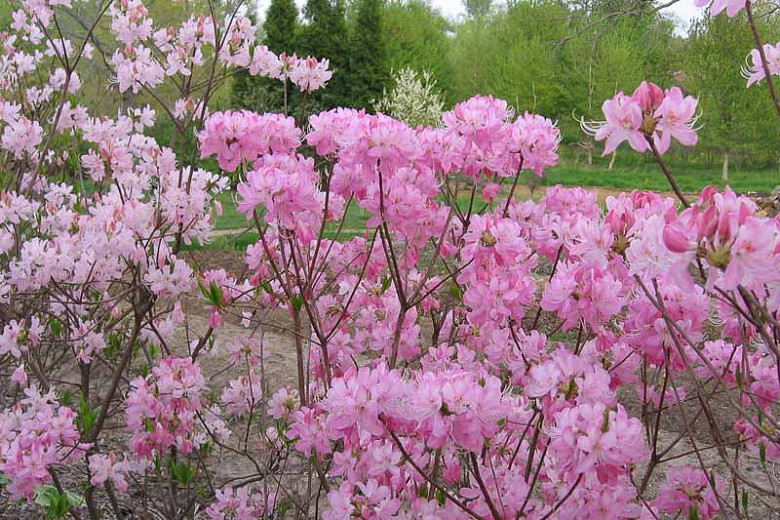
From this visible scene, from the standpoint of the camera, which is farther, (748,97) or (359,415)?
(748,97)

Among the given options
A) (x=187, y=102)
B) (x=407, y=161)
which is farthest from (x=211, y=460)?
(x=407, y=161)

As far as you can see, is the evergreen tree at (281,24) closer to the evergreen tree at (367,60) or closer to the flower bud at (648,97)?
the evergreen tree at (367,60)

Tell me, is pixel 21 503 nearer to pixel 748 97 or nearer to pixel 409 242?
pixel 409 242

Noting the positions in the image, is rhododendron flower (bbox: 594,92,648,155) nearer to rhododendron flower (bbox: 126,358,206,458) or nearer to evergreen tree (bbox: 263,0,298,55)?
Result: rhododendron flower (bbox: 126,358,206,458)

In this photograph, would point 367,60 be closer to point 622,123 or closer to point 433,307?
point 433,307

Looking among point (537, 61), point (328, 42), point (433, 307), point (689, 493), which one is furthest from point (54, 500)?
point (537, 61)

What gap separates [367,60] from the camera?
21.4 m

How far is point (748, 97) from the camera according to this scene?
19.8 metres

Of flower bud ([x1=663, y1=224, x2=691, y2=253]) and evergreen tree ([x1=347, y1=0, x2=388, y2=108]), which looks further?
evergreen tree ([x1=347, y1=0, x2=388, y2=108])

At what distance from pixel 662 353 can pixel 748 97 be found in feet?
68.2

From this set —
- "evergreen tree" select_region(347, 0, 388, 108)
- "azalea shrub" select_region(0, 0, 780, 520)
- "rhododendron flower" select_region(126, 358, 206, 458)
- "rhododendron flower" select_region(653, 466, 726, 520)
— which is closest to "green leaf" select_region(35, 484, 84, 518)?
"azalea shrub" select_region(0, 0, 780, 520)

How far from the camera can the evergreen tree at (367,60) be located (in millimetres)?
21203

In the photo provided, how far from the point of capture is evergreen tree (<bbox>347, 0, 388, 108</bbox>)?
21203 mm

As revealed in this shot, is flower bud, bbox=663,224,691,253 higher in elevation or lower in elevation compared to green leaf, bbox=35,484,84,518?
higher
